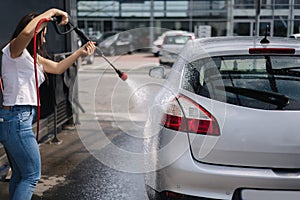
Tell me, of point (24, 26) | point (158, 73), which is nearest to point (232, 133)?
point (24, 26)

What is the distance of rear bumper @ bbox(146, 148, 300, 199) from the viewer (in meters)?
2.50

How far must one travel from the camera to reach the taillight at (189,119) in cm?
256

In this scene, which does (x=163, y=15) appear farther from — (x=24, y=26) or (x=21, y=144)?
(x=21, y=144)

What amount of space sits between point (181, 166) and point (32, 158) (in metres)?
1.08

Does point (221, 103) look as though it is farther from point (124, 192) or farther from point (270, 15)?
point (270, 15)

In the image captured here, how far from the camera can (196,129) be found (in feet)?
8.50

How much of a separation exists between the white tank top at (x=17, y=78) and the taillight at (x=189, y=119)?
0.99 metres

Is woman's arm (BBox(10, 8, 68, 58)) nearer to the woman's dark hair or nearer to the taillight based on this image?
the woman's dark hair

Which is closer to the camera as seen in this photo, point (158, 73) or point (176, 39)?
point (158, 73)

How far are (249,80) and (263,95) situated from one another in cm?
19

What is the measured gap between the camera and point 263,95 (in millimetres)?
2666

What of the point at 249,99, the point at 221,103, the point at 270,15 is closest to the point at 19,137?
the point at 221,103

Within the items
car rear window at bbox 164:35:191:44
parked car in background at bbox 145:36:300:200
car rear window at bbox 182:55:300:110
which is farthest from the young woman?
car rear window at bbox 164:35:191:44

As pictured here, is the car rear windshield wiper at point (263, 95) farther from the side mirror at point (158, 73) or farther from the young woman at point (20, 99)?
the side mirror at point (158, 73)
